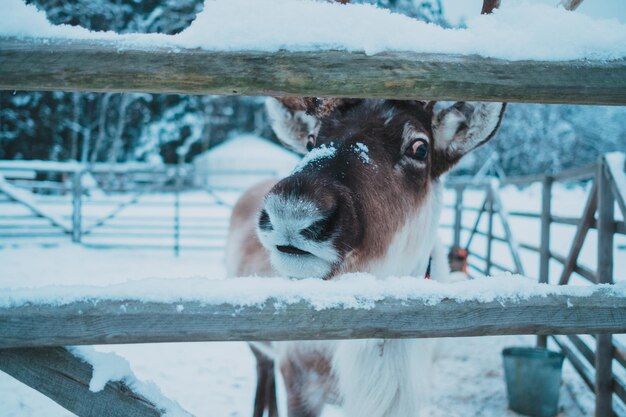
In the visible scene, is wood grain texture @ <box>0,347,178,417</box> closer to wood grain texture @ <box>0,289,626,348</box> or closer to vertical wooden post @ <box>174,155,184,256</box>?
wood grain texture @ <box>0,289,626,348</box>

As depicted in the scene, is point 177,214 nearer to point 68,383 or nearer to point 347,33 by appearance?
point 68,383

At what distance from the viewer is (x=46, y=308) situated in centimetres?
133

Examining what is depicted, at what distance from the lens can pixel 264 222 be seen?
1715 millimetres

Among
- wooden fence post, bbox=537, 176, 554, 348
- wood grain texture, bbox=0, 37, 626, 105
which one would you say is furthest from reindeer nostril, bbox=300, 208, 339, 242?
wooden fence post, bbox=537, 176, 554, 348

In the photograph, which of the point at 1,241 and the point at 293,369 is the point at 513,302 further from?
the point at 1,241

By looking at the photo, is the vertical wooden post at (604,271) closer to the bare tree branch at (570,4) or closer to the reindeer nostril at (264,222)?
the bare tree branch at (570,4)

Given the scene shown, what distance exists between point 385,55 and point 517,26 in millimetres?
532

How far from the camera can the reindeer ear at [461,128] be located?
2396 millimetres

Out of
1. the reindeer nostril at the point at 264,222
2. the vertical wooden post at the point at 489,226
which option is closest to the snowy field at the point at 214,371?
the reindeer nostril at the point at 264,222

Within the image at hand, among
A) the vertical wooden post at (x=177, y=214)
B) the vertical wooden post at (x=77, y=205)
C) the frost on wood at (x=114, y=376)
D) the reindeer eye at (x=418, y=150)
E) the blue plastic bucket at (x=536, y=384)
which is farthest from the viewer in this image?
the vertical wooden post at (x=177, y=214)

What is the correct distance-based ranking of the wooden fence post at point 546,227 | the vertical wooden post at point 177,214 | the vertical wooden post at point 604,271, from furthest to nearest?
the vertical wooden post at point 177,214 → the wooden fence post at point 546,227 → the vertical wooden post at point 604,271

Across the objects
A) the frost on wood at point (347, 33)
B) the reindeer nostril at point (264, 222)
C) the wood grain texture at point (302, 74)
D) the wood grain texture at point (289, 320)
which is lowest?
the wood grain texture at point (289, 320)

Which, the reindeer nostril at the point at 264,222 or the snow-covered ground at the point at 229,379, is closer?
the reindeer nostril at the point at 264,222

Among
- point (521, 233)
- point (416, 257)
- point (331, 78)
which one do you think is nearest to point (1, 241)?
point (416, 257)
